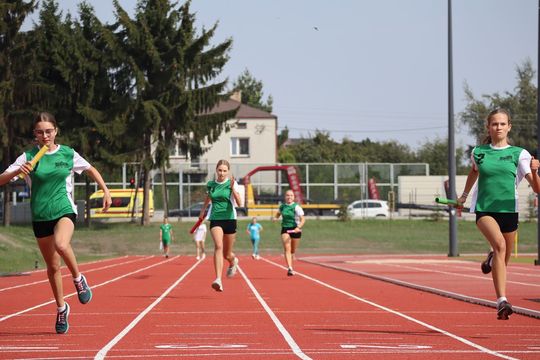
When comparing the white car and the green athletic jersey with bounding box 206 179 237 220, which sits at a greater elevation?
the green athletic jersey with bounding box 206 179 237 220

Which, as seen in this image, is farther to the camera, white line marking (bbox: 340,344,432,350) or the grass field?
the grass field

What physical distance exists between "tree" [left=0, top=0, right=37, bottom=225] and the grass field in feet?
15.3

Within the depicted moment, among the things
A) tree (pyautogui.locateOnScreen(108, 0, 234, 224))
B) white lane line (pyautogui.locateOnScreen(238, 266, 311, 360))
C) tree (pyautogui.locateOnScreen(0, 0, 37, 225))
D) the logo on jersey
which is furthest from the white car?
the logo on jersey

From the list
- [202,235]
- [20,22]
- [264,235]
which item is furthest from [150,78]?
[202,235]

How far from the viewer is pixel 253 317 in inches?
463

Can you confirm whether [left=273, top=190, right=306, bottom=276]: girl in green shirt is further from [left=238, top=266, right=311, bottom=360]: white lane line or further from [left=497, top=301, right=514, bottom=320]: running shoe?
[left=497, top=301, right=514, bottom=320]: running shoe

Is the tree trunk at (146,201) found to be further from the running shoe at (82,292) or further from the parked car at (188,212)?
the running shoe at (82,292)

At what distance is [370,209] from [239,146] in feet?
87.4

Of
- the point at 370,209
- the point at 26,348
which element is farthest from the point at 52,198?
the point at 370,209

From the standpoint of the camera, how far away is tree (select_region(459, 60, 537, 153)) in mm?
97938

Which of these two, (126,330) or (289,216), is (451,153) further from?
(126,330)

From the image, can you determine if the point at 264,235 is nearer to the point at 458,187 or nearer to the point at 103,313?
the point at 458,187

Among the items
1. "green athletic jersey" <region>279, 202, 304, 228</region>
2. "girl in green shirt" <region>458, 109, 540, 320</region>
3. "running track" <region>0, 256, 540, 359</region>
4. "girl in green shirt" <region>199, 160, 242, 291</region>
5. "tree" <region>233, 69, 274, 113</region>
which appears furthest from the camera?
"tree" <region>233, 69, 274, 113</region>

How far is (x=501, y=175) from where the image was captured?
9.80 metres
